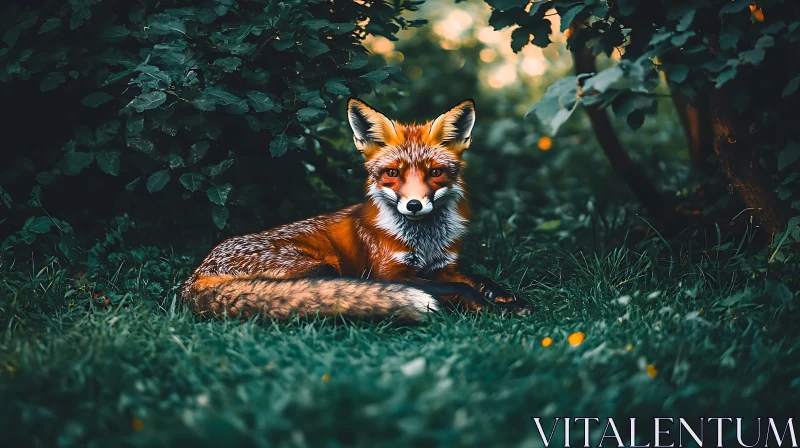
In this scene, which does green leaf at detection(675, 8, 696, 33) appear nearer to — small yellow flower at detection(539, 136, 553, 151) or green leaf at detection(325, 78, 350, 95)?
green leaf at detection(325, 78, 350, 95)

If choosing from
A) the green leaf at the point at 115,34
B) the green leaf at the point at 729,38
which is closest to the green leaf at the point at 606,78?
the green leaf at the point at 729,38

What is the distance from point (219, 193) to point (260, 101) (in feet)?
2.02

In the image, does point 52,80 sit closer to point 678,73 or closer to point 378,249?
point 378,249

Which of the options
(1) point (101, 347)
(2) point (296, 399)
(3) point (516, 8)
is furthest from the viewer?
(3) point (516, 8)

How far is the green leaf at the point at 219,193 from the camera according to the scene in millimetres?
3906

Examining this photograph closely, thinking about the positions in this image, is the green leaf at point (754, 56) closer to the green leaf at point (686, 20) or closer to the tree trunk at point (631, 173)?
the green leaf at point (686, 20)

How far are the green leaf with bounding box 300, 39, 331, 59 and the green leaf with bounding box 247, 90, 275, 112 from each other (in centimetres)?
35

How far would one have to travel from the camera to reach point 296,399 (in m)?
2.08

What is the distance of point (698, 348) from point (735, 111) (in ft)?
5.62

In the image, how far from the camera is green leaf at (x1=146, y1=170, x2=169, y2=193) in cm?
388

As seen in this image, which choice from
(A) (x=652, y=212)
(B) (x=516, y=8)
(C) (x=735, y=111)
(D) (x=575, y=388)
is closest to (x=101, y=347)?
(D) (x=575, y=388)

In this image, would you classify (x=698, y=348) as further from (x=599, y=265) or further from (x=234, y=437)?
(x=234, y=437)

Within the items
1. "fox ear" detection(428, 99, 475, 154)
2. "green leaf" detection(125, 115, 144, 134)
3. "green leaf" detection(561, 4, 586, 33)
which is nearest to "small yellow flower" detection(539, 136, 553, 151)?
"fox ear" detection(428, 99, 475, 154)

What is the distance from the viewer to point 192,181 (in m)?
3.93
